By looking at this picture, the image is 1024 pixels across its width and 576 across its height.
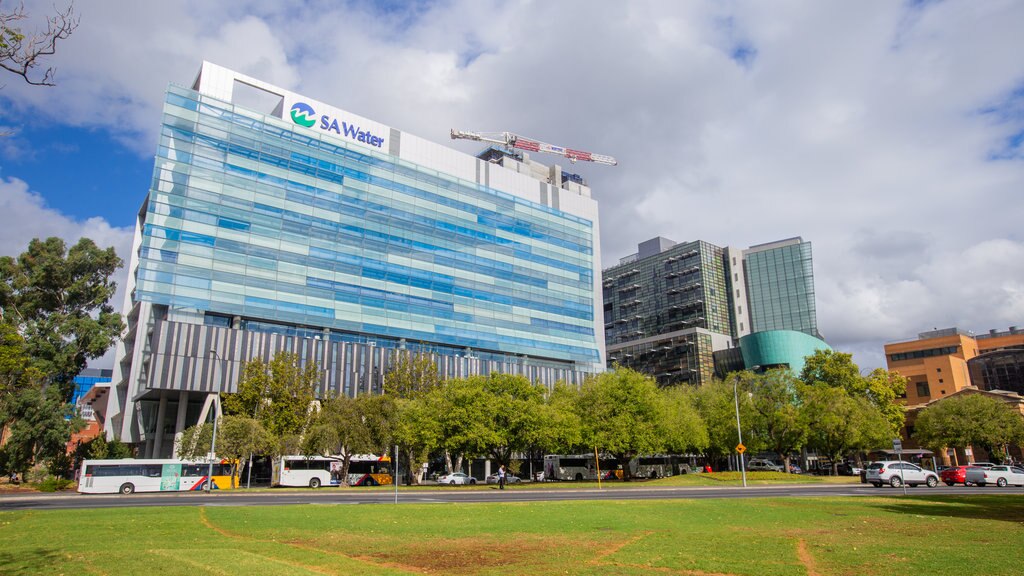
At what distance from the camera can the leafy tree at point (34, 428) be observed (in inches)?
2371

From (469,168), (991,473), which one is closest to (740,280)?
(469,168)

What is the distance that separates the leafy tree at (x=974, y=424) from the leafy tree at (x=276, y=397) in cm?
7847

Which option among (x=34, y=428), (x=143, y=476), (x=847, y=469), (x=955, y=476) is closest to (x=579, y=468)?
(x=847, y=469)

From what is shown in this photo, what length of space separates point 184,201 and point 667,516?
71173 mm

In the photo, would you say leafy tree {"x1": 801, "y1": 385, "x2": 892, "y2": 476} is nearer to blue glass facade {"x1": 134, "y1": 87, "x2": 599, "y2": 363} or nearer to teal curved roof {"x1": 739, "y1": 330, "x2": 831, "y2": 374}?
blue glass facade {"x1": 134, "y1": 87, "x2": 599, "y2": 363}

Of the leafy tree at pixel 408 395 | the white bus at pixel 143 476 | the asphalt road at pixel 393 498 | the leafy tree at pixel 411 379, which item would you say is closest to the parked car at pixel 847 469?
the asphalt road at pixel 393 498

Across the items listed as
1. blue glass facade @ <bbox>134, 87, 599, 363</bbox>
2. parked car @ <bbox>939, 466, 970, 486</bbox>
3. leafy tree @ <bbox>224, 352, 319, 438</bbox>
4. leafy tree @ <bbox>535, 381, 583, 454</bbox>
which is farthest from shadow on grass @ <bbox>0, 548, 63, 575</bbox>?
blue glass facade @ <bbox>134, 87, 599, 363</bbox>

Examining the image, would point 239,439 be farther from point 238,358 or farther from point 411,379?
point 411,379

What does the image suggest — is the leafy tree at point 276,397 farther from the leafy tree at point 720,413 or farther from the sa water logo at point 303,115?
the leafy tree at point 720,413

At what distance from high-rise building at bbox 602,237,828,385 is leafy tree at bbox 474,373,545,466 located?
90.6 m

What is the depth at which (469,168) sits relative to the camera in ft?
346

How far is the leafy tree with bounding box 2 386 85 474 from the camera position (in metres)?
60.2

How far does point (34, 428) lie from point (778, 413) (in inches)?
3018

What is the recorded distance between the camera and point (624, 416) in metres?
61.2
